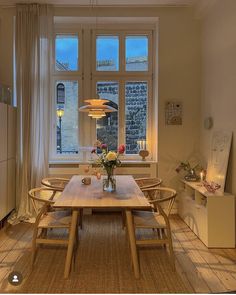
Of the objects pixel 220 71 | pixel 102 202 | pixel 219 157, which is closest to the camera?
pixel 102 202

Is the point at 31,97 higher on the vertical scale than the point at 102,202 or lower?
higher

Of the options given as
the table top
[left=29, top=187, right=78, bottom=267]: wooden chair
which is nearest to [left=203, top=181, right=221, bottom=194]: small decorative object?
the table top

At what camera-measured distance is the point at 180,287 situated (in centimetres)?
283

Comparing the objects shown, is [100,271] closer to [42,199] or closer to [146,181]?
[42,199]

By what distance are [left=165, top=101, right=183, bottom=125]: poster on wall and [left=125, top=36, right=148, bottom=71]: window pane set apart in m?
0.88

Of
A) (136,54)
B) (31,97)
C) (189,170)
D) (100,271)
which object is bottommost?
(100,271)

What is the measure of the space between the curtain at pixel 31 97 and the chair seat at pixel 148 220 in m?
2.19

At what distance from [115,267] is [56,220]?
2.58 feet

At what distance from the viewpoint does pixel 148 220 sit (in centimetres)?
338

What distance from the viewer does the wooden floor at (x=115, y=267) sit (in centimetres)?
282

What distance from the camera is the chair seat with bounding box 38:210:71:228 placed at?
10.7 ft

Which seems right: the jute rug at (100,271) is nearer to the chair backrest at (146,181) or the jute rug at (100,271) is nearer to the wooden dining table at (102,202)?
the wooden dining table at (102,202)

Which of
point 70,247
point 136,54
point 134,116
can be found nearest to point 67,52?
point 136,54

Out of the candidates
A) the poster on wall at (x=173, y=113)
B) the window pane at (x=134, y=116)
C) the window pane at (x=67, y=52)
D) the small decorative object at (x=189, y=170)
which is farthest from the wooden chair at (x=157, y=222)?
the window pane at (x=67, y=52)
